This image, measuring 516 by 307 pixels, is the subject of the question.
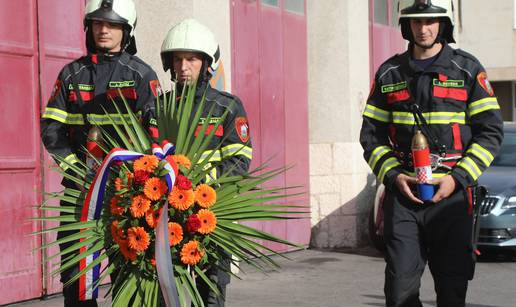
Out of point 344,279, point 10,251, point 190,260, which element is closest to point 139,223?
point 190,260

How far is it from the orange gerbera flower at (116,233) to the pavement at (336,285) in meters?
3.51

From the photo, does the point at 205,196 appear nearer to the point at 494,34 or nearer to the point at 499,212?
the point at 499,212

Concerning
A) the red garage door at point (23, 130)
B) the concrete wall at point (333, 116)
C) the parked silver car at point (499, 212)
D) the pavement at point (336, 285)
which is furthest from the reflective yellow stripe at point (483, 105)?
the concrete wall at point (333, 116)

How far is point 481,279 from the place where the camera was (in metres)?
10.8

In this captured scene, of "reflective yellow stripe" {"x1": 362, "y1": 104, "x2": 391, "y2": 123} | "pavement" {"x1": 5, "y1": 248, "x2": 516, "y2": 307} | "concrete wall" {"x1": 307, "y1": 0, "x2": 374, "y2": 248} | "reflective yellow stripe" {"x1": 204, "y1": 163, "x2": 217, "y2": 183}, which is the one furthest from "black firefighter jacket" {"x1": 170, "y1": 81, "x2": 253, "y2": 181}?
"concrete wall" {"x1": 307, "y1": 0, "x2": 374, "y2": 248}

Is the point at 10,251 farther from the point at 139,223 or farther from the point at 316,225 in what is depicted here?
the point at 316,225

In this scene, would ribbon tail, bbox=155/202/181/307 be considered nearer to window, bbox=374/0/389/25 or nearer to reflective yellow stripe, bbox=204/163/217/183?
reflective yellow stripe, bbox=204/163/217/183

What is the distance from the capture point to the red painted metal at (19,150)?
855 centimetres

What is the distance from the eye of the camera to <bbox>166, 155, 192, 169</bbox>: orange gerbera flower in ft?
15.7

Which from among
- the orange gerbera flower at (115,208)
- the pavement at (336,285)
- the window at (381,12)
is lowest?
the pavement at (336,285)

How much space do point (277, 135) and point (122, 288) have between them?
793 cm

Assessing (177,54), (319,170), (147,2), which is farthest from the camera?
(319,170)

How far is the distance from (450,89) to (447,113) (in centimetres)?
13

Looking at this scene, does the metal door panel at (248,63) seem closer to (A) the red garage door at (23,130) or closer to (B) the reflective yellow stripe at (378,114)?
(A) the red garage door at (23,130)
